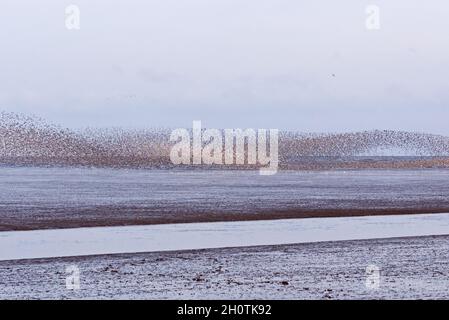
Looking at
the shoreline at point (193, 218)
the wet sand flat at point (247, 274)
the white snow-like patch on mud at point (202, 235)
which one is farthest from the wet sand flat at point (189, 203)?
the wet sand flat at point (247, 274)

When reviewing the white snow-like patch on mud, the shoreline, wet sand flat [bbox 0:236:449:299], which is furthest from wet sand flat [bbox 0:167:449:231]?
wet sand flat [bbox 0:236:449:299]

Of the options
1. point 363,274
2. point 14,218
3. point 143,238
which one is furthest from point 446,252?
point 14,218

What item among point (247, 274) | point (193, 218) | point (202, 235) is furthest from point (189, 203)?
point (247, 274)

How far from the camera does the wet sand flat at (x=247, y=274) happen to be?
1321cm

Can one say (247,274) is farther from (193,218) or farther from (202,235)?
(193,218)

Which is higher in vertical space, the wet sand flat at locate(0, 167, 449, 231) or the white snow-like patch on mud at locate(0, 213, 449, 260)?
the white snow-like patch on mud at locate(0, 213, 449, 260)

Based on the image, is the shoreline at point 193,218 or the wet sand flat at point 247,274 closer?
the wet sand flat at point 247,274

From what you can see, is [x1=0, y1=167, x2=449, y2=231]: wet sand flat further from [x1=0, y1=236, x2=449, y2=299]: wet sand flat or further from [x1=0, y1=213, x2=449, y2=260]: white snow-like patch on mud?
[x1=0, y1=236, x2=449, y2=299]: wet sand flat

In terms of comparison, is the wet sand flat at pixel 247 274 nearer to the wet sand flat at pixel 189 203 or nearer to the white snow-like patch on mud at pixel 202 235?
the white snow-like patch on mud at pixel 202 235

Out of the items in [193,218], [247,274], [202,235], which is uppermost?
[247,274]

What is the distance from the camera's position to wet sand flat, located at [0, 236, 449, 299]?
13211 mm

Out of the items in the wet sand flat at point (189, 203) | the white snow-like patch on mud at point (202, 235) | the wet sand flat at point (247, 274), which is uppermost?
the wet sand flat at point (247, 274)

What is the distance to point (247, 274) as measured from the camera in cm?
1516
